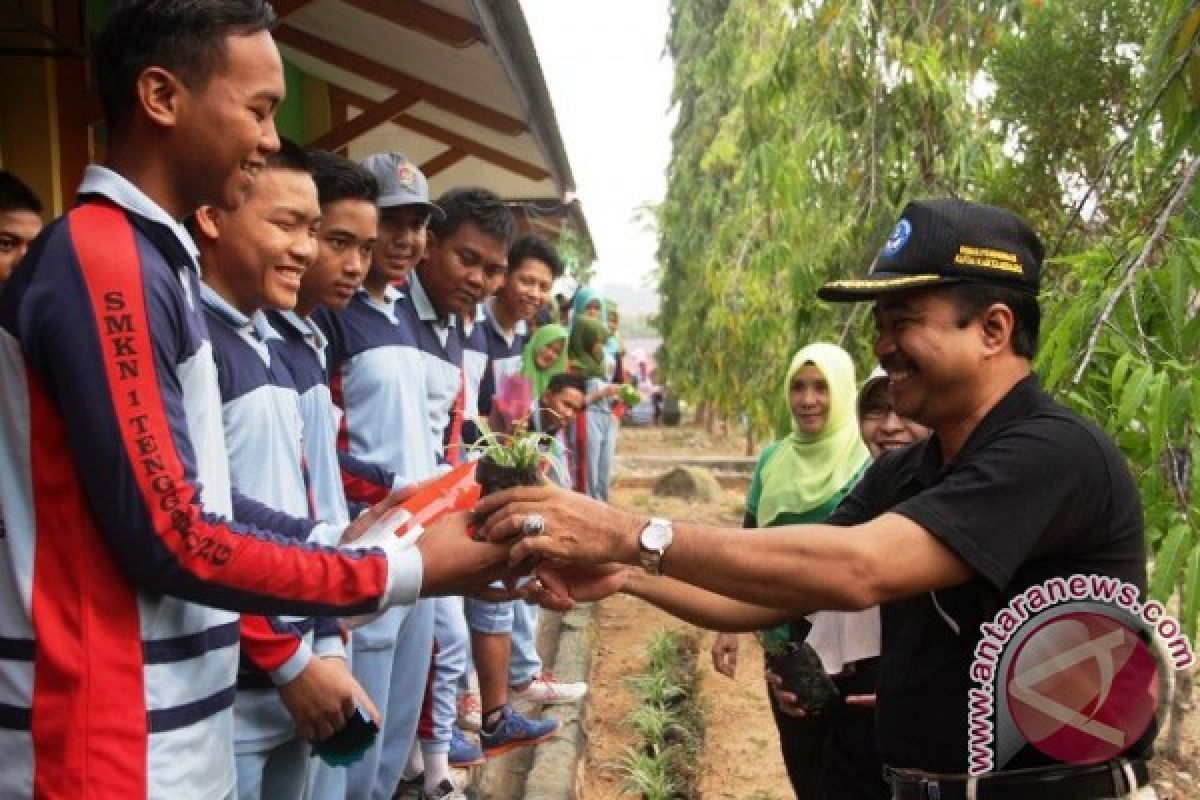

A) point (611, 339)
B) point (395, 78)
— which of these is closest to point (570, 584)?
point (395, 78)

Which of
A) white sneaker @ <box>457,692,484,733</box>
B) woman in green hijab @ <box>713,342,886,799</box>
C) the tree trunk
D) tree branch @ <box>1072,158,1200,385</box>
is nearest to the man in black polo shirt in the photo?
tree branch @ <box>1072,158,1200,385</box>

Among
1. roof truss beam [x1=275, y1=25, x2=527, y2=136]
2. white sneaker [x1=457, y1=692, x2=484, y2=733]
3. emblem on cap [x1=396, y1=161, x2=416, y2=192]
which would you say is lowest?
white sneaker [x1=457, y1=692, x2=484, y2=733]

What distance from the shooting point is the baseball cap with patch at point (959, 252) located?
7.16 feet

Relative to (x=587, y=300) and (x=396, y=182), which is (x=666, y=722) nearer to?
(x=396, y=182)

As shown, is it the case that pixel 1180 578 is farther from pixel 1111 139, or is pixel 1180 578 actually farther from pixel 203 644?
pixel 1111 139

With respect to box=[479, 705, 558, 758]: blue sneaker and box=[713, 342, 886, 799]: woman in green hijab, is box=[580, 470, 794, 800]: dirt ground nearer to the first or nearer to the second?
box=[479, 705, 558, 758]: blue sneaker

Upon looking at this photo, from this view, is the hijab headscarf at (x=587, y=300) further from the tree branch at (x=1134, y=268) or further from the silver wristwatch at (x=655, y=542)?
the silver wristwatch at (x=655, y=542)

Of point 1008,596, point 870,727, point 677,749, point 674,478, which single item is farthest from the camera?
point 674,478

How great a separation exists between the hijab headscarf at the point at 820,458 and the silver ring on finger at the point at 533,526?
170cm

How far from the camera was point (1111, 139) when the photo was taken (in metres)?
5.98

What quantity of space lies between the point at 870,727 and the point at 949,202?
1.68 m

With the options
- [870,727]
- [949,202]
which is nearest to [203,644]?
[949,202]

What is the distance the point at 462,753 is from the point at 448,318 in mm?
1750

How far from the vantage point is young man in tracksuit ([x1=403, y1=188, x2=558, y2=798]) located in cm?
413
